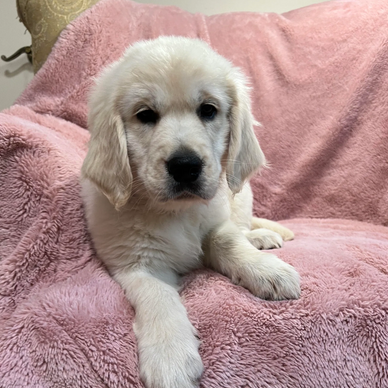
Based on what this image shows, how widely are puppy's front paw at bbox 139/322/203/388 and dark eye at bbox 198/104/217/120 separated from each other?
2.47 feet

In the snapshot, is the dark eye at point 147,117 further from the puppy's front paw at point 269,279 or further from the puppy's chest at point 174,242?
the puppy's front paw at point 269,279

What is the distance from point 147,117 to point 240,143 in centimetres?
38

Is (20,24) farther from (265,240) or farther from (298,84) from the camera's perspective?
(265,240)

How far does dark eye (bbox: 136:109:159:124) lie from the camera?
1.26 meters

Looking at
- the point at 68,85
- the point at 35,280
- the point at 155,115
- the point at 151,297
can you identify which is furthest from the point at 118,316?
the point at 68,85

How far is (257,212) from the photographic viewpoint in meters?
2.28

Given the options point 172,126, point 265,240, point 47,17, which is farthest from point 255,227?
point 47,17

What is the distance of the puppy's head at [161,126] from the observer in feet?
3.78

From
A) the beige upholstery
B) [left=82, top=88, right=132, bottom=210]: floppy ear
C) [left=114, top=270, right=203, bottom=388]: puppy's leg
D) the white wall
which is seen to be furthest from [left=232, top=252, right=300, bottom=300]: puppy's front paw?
the white wall

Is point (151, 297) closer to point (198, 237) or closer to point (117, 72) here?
point (198, 237)

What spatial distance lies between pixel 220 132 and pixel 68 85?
119cm

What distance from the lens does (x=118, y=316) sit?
41.1 inches

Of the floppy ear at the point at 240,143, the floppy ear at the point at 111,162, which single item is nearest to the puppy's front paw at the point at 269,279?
the floppy ear at the point at 240,143

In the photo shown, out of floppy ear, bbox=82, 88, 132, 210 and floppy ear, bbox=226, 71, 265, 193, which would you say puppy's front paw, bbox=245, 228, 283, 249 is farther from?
floppy ear, bbox=82, 88, 132, 210
